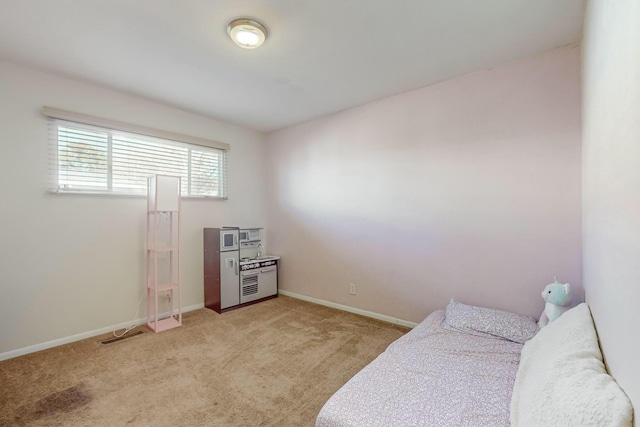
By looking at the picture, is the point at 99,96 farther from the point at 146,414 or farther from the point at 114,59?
the point at 146,414

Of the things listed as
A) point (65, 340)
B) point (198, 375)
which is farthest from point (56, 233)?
point (198, 375)

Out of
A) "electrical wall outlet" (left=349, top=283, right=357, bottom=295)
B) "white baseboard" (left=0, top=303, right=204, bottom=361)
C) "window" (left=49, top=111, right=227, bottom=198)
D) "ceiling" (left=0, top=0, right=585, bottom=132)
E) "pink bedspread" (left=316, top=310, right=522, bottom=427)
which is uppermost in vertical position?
"ceiling" (left=0, top=0, right=585, bottom=132)

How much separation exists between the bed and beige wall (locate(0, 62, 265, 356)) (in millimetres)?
2716

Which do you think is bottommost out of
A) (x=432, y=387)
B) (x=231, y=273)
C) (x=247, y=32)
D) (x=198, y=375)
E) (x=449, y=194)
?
(x=198, y=375)

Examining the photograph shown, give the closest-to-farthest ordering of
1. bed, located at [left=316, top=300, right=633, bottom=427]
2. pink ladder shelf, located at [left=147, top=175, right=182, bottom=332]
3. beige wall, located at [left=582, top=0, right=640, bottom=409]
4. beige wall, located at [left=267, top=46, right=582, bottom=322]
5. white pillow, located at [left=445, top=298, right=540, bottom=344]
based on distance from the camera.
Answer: beige wall, located at [left=582, top=0, right=640, bottom=409], bed, located at [left=316, top=300, right=633, bottom=427], white pillow, located at [left=445, top=298, right=540, bottom=344], beige wall, located at [left=267, top=46, right=582, bottom=322], pink ladder shelf, located at [left=147, top=175, right=182, bottom=332]

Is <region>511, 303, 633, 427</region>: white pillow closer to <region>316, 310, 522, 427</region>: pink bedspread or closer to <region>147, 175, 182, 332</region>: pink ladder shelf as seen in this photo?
<region>316, 310, 522, 427</region>: pink bedspread

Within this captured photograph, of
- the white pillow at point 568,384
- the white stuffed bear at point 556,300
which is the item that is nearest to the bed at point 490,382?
the white pillow at point 568,384

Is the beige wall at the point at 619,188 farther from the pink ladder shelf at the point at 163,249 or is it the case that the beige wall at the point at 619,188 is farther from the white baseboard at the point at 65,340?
the white baseboard at the point at 65,340

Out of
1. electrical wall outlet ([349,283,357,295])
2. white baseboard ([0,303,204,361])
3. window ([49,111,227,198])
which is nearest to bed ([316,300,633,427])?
electrical wall outlet ([349,283,357,295])

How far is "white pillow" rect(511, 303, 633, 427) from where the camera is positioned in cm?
76

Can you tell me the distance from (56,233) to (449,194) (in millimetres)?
3698

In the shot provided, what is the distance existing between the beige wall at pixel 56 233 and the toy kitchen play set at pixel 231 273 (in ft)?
2.39

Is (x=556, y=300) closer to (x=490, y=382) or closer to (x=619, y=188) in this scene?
(x=490, y=382)

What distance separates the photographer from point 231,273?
3.52 metres
